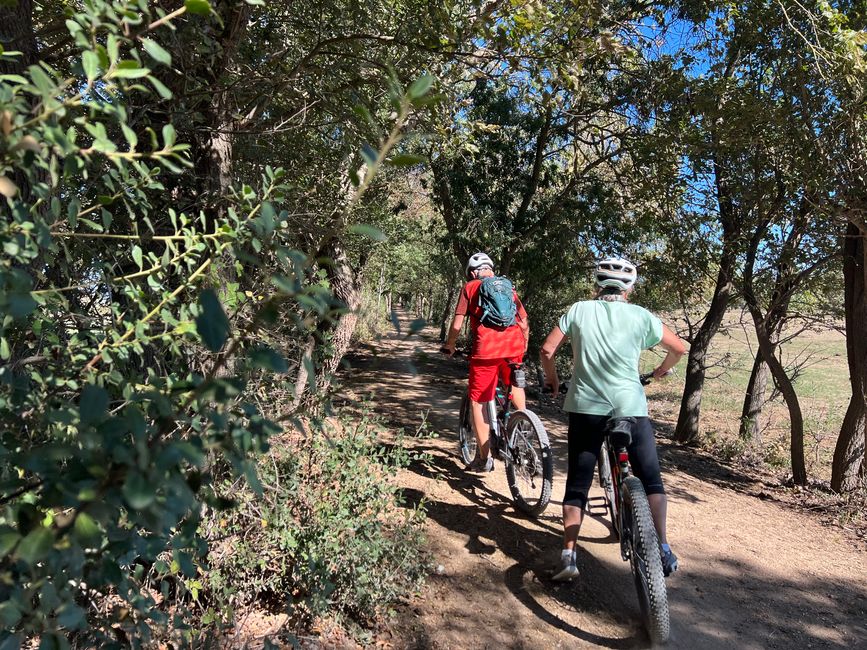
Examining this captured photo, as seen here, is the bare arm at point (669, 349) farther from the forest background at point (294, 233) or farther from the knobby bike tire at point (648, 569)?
the forest background at point (294, 233)

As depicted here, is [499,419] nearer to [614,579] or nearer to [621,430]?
[614,579]

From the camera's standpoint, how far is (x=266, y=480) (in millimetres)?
3182

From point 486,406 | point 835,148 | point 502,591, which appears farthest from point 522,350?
point 835,148

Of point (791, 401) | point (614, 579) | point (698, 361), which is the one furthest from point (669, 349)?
point (698, 361)

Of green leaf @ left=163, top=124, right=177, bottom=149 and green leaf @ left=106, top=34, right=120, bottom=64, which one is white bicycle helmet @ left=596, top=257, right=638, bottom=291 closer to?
green leaf @ left=163, top=124, right=177, bottom=149

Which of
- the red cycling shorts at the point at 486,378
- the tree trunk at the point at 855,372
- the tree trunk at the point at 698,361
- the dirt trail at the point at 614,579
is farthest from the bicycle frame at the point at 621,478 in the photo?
the tree trunk at the point at 698,361

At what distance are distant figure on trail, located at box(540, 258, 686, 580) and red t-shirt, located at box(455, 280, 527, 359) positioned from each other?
1372mm

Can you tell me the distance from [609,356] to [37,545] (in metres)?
3.11

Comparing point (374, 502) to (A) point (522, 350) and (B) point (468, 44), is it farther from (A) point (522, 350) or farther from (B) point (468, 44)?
(B) point (468, 44)

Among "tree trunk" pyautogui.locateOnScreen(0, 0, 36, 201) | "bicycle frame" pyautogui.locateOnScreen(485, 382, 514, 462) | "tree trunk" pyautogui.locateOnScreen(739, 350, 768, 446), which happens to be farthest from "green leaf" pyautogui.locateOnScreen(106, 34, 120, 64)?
"tree trunk" pyautogui.locateOnScreen(739, 350, 768, 446)

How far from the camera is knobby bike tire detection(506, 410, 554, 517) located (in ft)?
14.9

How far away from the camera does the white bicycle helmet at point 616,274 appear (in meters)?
3.62

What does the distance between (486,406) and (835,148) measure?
446 centimetres

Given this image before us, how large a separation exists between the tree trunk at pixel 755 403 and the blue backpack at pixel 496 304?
646 cm
